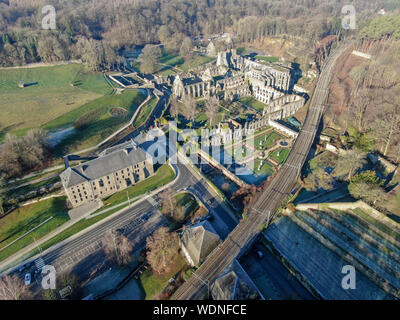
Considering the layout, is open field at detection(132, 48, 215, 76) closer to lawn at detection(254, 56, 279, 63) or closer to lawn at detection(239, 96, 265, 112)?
lawn at detection(254, 56, 279, 63)

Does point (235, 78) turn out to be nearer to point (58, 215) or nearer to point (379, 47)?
point (379, 47)

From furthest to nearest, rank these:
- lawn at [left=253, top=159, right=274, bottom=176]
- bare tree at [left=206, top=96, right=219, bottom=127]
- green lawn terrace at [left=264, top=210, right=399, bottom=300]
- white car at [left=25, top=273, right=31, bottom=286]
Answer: bare tree at [left=206, top=96, right=219, bottom=127] → lawn at [left=253, top=159, right=274, bottom=176] → white car at [left=25, top=273, right=31, bottom=286] → green lawn terrace at [left=264, top=210, right=399, bottom=300]

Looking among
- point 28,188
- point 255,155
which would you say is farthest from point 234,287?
point 28,188

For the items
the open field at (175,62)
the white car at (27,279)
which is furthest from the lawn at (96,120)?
the open field at (175,62)

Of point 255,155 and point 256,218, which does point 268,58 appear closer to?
point 255,155

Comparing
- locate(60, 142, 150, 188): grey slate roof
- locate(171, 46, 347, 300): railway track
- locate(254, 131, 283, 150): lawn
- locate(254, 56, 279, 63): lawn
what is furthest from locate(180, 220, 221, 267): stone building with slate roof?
locate(254, 56, 279, 63): lawn
